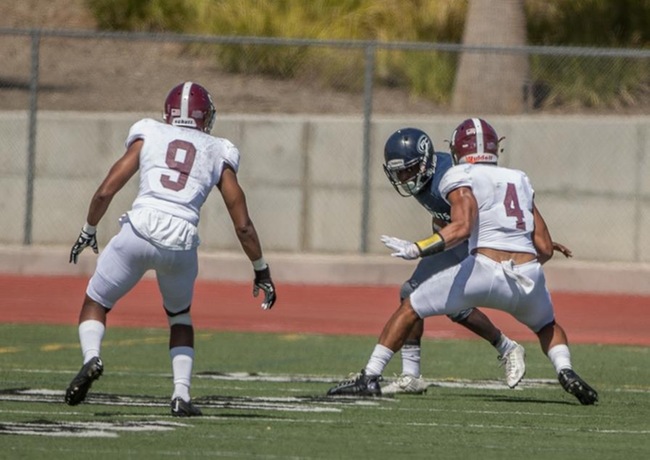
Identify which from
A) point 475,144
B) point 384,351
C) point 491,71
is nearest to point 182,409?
point 384,351

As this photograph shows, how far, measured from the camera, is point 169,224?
9.06 metres

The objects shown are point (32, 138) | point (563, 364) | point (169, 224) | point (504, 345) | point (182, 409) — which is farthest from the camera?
point (32, 138)

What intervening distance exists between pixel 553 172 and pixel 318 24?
649 cm

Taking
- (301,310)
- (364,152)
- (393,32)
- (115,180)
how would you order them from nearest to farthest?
1. (115,180)
2. (301,310)
3. (364,152)
4. (393,32)

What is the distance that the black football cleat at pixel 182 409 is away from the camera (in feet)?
29.4

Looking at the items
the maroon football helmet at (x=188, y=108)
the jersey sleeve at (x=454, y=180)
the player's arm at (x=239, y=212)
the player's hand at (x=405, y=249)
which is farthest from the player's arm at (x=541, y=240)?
the maroon football helmet at (x=188, y=108)

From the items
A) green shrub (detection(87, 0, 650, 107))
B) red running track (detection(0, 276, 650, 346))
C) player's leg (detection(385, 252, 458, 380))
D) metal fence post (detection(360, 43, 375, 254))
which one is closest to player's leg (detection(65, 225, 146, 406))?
player's leg (detection(385, 252, 458, 380))

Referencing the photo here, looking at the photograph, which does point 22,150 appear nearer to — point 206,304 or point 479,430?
point 206,304

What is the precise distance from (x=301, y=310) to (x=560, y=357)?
6.52m

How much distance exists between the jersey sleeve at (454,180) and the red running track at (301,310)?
5.42m

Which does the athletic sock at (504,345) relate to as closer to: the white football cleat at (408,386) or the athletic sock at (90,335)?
the white football cleat at (408,386)

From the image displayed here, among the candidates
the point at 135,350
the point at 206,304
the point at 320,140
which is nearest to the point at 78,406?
the point at 135,350

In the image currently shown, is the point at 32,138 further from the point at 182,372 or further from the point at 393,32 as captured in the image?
the point at 182,372

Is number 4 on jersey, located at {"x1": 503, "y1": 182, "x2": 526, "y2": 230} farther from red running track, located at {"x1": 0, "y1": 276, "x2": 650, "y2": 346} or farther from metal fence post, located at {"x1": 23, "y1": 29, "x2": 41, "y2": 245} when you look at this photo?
metal fence post, located at {"x1": 23, "y1": 29, "x2": 41, "y2": 245}
